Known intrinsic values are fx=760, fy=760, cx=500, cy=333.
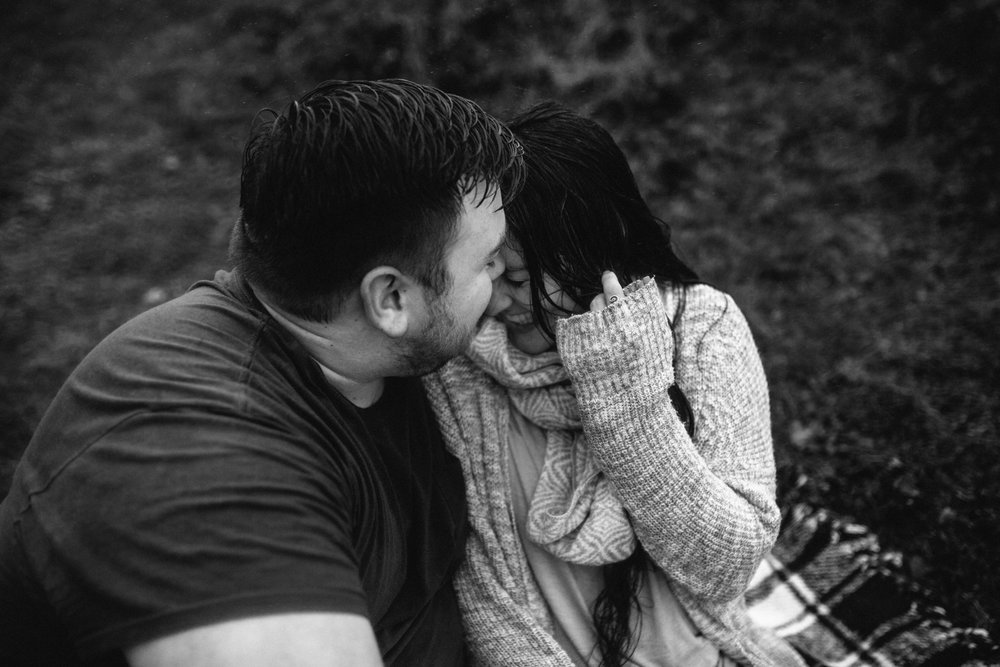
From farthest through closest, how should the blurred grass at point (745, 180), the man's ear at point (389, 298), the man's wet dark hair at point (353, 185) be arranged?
the blurred grass at point (745, 180), the man's ear at point (389, 298), the man's wet dark hair at point (353, 185)

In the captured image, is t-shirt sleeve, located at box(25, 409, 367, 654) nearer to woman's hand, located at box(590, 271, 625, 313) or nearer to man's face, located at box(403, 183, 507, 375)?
man's face, located at box(403, 183, 507, 375)

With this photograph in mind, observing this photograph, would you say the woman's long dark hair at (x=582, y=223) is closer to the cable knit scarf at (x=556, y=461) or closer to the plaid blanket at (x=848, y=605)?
the cable knit scarf at (x=556, y=461)

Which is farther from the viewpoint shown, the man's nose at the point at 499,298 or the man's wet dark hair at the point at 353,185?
the man's nose at the point at 499,298

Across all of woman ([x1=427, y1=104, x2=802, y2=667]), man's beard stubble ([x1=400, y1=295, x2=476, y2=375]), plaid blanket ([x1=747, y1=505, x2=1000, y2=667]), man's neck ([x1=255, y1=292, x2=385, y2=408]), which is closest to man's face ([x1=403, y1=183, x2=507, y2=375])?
man's beard stubble ([x1=400, y1=295, x2=476, y2=375])

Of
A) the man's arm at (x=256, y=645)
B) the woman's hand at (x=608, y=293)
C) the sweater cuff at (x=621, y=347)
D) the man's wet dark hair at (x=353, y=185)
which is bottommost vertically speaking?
the man's arm at (x=256, y=645)

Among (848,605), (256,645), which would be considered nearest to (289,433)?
(256,645)

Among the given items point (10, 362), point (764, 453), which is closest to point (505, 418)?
point (764, 453)

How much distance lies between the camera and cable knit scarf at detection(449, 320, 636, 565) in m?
1.89

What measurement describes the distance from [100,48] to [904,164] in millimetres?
6971

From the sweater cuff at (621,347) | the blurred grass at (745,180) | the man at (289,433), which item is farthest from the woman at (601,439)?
the blurred grass at (745,180)

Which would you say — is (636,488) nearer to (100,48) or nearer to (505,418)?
(505,418)

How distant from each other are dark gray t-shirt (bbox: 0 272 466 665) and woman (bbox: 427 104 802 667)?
414 millimetres

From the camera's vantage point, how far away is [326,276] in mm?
1582

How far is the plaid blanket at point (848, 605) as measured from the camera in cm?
238
